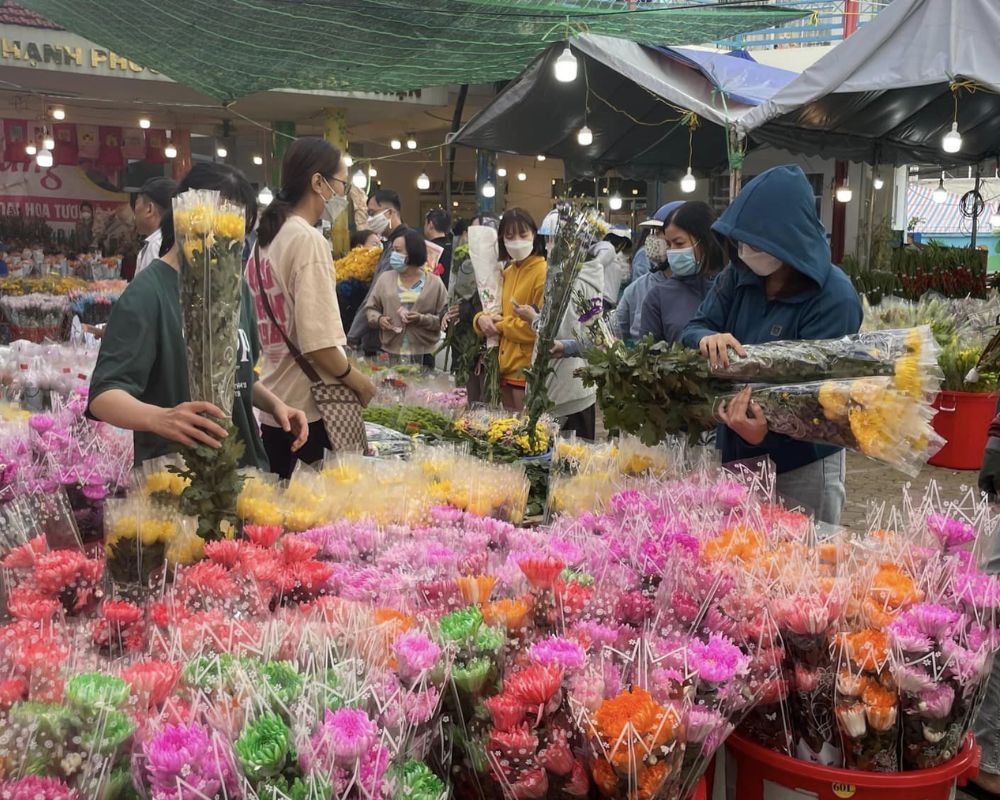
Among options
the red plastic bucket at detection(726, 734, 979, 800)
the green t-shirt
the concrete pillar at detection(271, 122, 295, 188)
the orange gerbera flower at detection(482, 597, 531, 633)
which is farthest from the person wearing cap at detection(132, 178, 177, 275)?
the concrete pillar at detection(271, 122, 295, 188)

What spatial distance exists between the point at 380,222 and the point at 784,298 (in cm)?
534

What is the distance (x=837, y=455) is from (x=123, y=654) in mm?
1941

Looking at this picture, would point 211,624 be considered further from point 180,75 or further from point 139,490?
point 180,75

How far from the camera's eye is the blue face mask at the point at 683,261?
12.7 feet

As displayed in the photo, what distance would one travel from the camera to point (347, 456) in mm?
2281

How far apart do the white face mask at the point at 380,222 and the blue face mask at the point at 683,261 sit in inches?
151

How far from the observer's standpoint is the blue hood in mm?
2361

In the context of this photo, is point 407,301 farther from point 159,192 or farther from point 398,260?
point 159,192

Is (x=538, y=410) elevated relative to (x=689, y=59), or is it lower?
lower

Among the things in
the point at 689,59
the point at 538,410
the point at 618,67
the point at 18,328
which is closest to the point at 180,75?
the point at 18,328

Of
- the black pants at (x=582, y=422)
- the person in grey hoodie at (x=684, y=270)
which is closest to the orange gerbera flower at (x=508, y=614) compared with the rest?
the person in grey hoodie at (x=684, y=270)

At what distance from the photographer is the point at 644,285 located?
4.77m

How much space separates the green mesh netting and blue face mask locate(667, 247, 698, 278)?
3.03 meters

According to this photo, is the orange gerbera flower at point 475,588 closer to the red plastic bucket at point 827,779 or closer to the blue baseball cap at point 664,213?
the red plastic bucket at point 827,779
